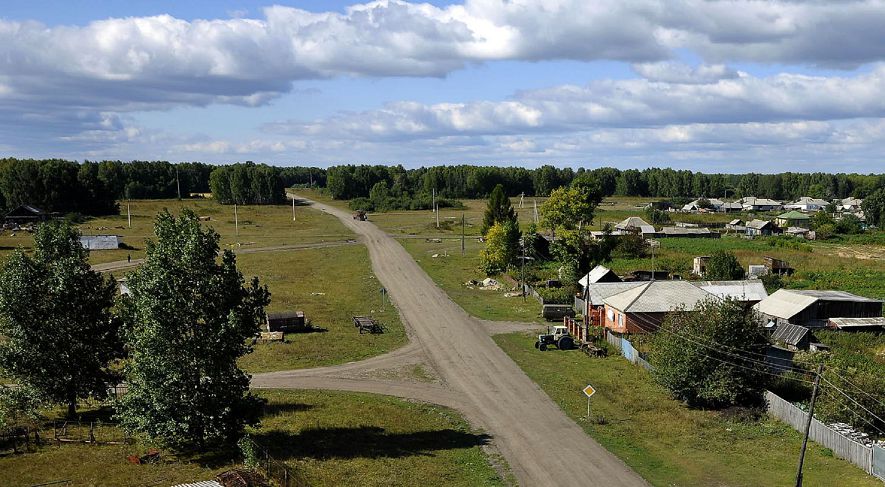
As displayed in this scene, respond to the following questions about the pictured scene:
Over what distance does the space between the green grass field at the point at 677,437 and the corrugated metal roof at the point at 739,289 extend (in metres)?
20.4

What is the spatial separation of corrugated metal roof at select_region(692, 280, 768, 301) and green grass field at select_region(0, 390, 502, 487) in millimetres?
34125

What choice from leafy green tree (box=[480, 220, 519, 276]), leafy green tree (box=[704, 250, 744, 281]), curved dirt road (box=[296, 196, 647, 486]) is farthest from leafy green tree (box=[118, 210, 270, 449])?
leafy green tree (box=[704, 250, 744, 281])

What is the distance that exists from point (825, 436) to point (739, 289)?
32873 mm

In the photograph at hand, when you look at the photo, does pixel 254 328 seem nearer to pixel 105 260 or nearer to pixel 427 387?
pixel 427 387

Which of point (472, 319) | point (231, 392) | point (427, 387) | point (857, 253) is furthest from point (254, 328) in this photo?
point (857, 253)

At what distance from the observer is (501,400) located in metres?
40.2

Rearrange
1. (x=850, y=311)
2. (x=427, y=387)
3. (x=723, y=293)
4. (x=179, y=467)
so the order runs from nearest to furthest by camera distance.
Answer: (x=179, y=467), (x=427, y=387), (x=850, y=311), (x=723, y=293)

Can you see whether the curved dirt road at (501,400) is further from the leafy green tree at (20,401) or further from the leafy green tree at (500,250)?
the leafy green tree at (500,250)

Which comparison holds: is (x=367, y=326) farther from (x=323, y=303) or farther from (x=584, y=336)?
(x=584, y=336)

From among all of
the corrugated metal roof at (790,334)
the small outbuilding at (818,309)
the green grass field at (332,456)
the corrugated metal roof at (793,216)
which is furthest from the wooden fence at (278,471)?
the corrugated metal roof at (793,216)

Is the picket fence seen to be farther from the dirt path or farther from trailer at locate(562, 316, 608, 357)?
the dirt path

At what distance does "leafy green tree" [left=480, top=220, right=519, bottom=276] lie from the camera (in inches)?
3310

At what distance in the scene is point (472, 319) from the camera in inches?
2420

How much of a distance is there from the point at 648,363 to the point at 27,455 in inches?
1399
